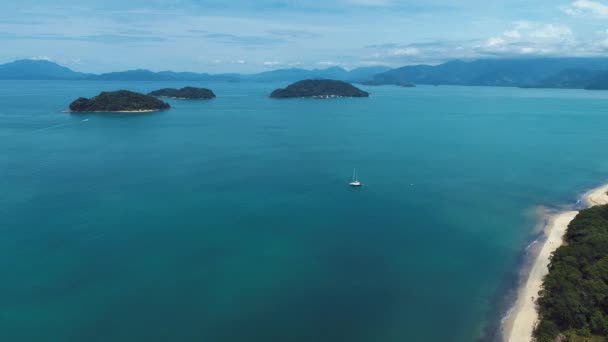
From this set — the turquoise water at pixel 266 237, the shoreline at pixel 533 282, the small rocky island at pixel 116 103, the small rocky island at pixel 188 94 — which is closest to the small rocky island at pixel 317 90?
the small rocky island at pixel 188 94

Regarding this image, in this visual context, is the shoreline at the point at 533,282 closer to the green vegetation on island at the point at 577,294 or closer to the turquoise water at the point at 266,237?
the green vegetation on island at the point at 577,294

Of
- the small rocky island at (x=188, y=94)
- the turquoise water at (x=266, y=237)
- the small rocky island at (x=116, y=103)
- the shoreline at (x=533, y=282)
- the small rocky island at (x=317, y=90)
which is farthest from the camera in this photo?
the small rocky island at (x=317, y=90)

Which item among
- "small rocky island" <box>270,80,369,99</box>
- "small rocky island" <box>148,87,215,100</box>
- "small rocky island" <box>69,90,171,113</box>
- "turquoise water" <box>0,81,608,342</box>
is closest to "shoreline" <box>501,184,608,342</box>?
"turquoise water" <box>0,81,608,342</box>

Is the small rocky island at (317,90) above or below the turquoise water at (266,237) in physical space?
above

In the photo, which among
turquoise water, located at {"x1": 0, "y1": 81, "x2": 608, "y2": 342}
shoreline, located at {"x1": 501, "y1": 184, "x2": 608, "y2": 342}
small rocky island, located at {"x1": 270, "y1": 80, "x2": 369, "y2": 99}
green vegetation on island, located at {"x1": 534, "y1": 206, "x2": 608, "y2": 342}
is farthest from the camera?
small rocky island, located at {"x1": 270, "y1": 80, "x2": 369, "y2": 99}

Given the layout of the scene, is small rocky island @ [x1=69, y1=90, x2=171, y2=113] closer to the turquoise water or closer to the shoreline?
the turquoise water

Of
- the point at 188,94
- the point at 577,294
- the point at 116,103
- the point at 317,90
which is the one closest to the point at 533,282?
the point at 577,294

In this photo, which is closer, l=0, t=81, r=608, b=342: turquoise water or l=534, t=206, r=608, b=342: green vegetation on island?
l=534, t=206, r=608, b=342: green vegetation on island
